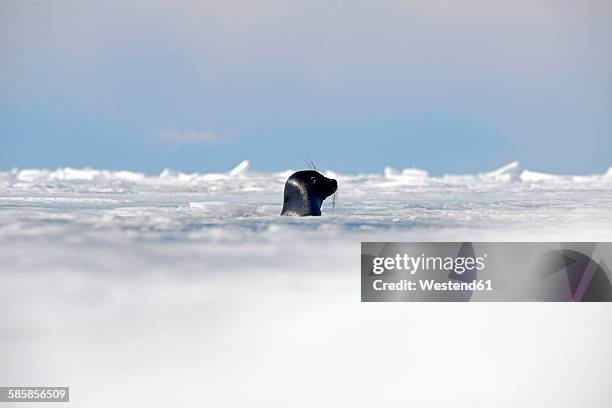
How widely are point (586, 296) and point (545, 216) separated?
6.26 ft

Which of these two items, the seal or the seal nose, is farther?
the seal nose

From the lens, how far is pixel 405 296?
7.89 m

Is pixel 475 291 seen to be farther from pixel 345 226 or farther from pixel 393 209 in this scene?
pixel 393 209

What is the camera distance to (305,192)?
10438mm


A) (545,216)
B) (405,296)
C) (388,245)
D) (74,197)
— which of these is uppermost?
(74,197)

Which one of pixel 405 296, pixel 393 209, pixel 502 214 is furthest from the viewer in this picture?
pixel 393 209

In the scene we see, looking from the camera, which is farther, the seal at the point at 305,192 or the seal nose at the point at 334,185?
the seal nose at the point at 334,185

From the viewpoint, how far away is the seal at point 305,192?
10.4m

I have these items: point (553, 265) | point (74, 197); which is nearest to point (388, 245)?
point (553, 265)

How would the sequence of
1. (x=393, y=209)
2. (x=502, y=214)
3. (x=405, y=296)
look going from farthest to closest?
(x=393, y=209) < (x=502, y=214) < (x=405, y=296)

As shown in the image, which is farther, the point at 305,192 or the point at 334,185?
the point at 334,185

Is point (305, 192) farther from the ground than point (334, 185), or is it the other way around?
point (334, 185)

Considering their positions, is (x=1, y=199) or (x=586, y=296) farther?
(x=1, y=199)

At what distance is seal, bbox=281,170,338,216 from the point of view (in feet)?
34.2
